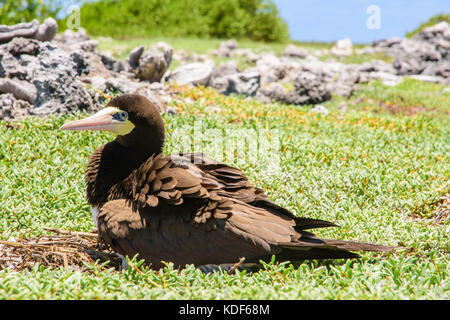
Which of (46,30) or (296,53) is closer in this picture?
(46,30)

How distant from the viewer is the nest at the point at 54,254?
4.29m

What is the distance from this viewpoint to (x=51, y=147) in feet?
24.6

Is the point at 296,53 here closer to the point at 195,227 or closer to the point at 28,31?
the point at 28,31

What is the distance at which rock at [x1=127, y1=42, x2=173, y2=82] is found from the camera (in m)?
11.5

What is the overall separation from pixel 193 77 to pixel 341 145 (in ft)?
19.9

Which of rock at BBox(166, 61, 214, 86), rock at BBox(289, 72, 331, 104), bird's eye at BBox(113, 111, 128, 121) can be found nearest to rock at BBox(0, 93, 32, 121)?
rock at BBox(166, 61, 214, 86)

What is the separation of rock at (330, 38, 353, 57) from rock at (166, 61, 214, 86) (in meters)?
16.5

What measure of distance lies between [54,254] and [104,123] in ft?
4.28

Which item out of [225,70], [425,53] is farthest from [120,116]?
[425,53]

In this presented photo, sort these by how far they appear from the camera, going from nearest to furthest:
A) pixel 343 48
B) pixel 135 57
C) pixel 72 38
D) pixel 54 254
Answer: pixel 54 254, pixel 135 57, pixel 72 38, pixel 343 48

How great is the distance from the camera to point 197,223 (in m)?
3.96

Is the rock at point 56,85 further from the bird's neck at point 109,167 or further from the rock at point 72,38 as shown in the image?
the rock at point 72,38

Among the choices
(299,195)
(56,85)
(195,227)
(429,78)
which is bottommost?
(299,195)
